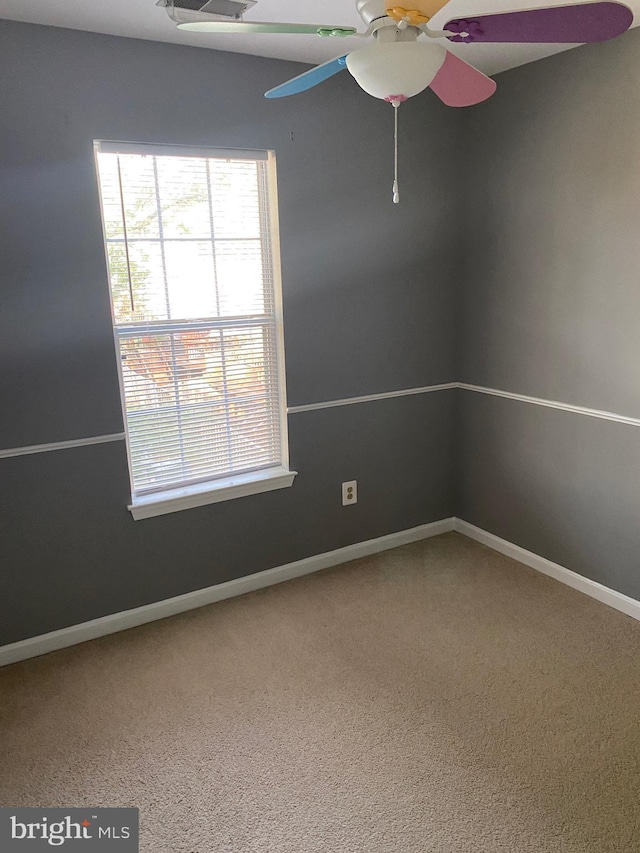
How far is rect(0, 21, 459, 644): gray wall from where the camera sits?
226 cm

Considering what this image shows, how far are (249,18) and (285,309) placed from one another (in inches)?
43.9

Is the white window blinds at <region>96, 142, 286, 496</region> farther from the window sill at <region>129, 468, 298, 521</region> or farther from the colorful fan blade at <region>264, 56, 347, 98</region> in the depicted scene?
the colorful fan blade at <region>264, 56, 347, 98</region>

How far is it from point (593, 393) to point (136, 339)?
1.99 meters

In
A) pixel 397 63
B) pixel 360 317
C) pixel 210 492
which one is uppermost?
pixel 397 63

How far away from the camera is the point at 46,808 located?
5.93ft

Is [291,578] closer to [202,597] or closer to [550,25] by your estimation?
[202,597]

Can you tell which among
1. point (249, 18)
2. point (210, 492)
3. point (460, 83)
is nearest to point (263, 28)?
point (460, 83)

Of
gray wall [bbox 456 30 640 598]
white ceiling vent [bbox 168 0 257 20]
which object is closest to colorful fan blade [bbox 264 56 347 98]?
white ceiling vent [bbox 168 0 257 20]

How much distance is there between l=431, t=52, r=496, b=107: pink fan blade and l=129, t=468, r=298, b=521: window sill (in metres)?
1.76

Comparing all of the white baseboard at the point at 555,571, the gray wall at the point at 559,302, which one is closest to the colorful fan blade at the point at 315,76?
the gray wall at the point at 559,302

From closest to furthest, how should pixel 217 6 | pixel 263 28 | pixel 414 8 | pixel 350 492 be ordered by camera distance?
pixel 414 8, pixel 263 28, pixel 217 6, pixel 350 492

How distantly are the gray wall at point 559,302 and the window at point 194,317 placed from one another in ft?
3.66

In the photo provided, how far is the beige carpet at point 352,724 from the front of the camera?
1770 mm

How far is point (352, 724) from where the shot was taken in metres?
2.13
